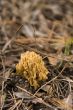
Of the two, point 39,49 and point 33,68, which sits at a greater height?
point 33,68

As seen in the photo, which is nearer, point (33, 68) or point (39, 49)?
point (33, 68)

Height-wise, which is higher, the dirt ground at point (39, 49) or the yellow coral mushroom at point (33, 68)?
the yellow coral mushroom at point (33, 68)

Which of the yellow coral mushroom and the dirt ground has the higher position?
the yellow coral mushroom

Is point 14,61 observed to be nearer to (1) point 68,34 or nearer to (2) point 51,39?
(2) point 51,39
